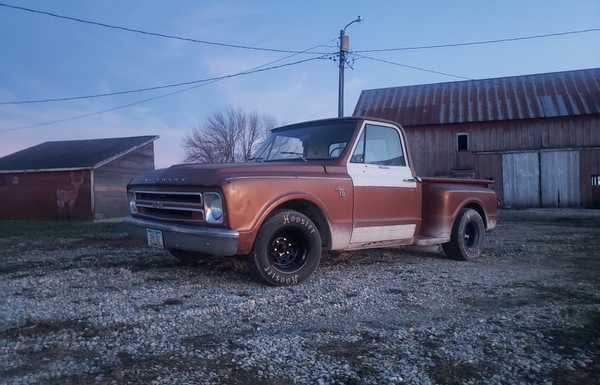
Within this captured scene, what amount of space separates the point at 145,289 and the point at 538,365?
369cm

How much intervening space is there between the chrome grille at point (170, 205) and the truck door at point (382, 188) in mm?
1946

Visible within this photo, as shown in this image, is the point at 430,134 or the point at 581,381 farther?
the point at 430,134

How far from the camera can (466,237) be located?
7.64m

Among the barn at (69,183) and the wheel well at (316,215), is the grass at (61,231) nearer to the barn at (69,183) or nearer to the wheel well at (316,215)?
the wheel well at (316,215)

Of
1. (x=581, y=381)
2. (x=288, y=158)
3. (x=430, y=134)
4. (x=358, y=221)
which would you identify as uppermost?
(x=430, y=134)

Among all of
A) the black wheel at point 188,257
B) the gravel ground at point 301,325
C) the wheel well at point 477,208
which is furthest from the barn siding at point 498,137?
the black wheel at point 188,257

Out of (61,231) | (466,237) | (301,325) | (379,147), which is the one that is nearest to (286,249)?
(301,325)

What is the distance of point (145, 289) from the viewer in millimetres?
4891

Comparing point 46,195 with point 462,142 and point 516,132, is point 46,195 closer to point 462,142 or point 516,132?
point 462,142

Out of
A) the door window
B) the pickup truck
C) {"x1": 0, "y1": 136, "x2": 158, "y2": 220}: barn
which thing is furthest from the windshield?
{"x1": 0, "y1": 136, "x2": 158, "y2": 220}: barn

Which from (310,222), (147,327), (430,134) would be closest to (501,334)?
(310,222)

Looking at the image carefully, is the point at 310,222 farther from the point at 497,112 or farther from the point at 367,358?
the point at 497,112

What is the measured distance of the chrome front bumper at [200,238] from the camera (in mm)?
4480

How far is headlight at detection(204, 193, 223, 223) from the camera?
459 centimetres
